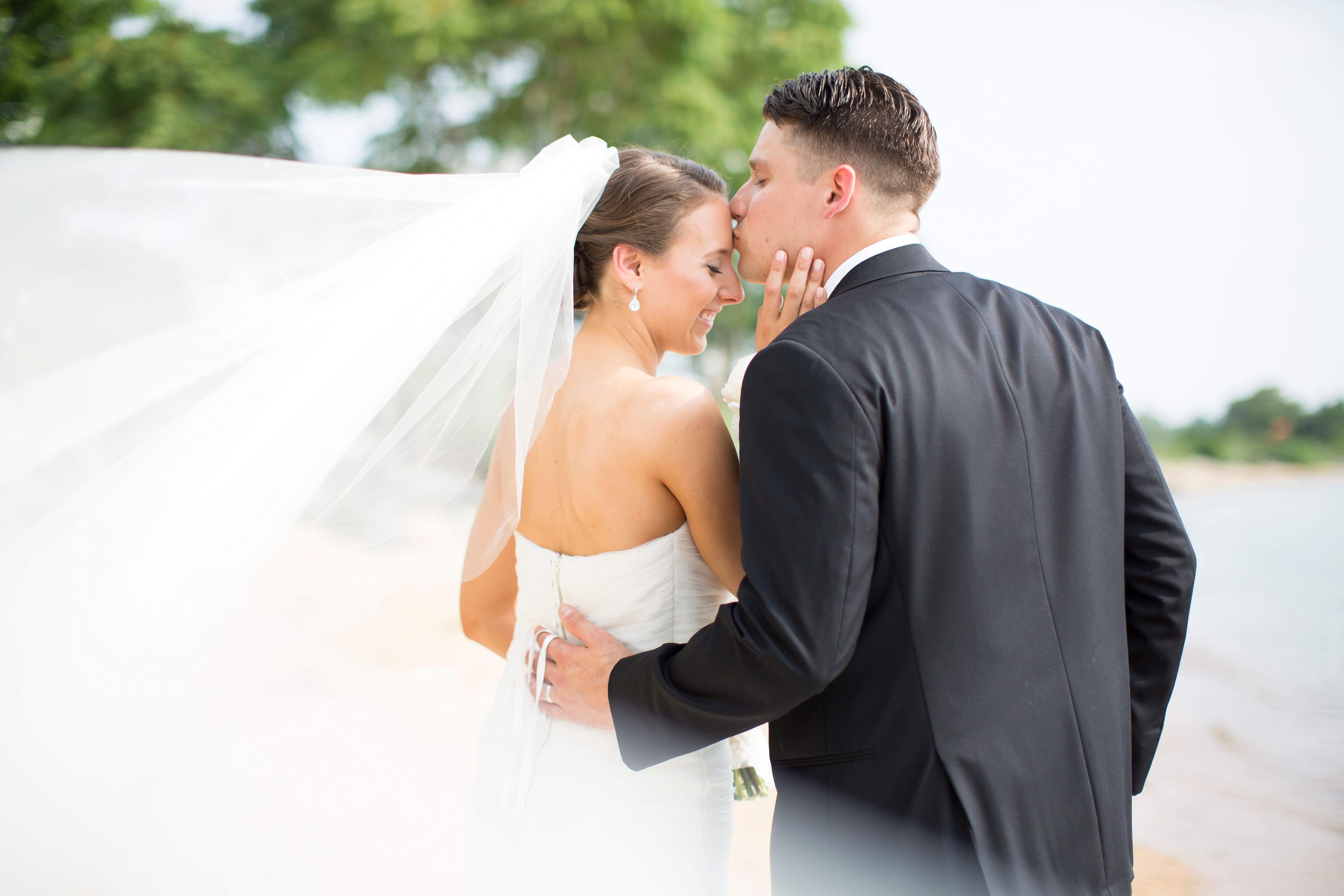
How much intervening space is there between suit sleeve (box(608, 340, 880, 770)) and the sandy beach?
2.63ft

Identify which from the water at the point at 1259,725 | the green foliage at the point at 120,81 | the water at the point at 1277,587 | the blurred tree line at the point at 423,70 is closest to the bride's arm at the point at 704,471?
the water at the point at 1259,725

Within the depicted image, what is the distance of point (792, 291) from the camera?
6.52 ft

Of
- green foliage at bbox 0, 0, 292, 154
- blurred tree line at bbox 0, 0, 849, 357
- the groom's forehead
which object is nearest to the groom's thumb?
the groom's forehead

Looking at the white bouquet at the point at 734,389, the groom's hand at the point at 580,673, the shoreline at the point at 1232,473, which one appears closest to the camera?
the groom's hand at the point at 580,673

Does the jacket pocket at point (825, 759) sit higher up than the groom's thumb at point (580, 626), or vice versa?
the groom's thumb at point (580, 626)

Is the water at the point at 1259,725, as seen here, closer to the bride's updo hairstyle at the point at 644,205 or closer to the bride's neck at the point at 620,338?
the bride's neck at the point at 620,338

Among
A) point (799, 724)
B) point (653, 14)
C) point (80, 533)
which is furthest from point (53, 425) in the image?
point (653, 14)

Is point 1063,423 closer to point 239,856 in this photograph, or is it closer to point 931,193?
point 931,193

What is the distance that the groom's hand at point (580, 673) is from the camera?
1.95 metres

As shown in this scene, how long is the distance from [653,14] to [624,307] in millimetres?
13679

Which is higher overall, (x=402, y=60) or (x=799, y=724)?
(x=402, y=60)

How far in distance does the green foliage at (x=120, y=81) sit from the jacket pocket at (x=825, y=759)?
15.3 meters

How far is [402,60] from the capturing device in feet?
47.9

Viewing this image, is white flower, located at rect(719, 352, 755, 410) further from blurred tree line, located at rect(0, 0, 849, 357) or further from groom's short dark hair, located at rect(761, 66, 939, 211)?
blurred tree line, located at rect(0, 0, 849, 357)
